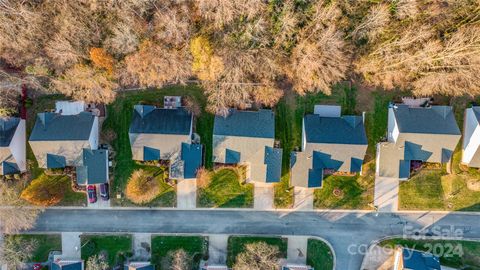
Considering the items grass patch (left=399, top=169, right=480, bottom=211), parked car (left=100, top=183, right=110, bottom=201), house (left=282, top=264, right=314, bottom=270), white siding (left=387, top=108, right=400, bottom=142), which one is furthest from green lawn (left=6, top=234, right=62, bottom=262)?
grass patch (left=399, top=169, right=480, bottom=211)

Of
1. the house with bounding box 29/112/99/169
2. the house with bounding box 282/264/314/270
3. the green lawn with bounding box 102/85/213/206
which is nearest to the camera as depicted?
the house with bounding box 29/112/99/169

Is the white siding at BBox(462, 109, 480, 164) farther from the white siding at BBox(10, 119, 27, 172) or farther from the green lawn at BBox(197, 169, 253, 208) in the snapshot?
the white siding at BBox(10, 119, 27, 172)

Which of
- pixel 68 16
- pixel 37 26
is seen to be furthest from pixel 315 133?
pixel 37 26

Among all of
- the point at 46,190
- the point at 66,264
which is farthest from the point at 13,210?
the point at 66,264

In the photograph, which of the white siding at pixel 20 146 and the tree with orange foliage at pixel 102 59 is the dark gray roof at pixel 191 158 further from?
the white siding at pixel 20 146

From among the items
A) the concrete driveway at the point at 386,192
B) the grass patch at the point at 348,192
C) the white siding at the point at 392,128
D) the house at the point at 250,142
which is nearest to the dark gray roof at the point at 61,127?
the house at the point at 250,142

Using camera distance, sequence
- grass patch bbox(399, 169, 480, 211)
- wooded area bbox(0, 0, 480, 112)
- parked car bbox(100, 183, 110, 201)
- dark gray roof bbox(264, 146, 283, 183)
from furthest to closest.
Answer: grass patch bbox(399, 169, 480, 211)
parked car bbox(100, 183, 110, 201)
dark gray roof bbox(264, 146, 283, 183)
wooded area bbox(0, 0, 480, 112)

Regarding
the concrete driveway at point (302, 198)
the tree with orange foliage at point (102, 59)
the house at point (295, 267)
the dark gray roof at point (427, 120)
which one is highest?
the tree with orange foliage at point (102, 59)

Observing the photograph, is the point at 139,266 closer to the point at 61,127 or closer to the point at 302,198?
the point at 61,127
